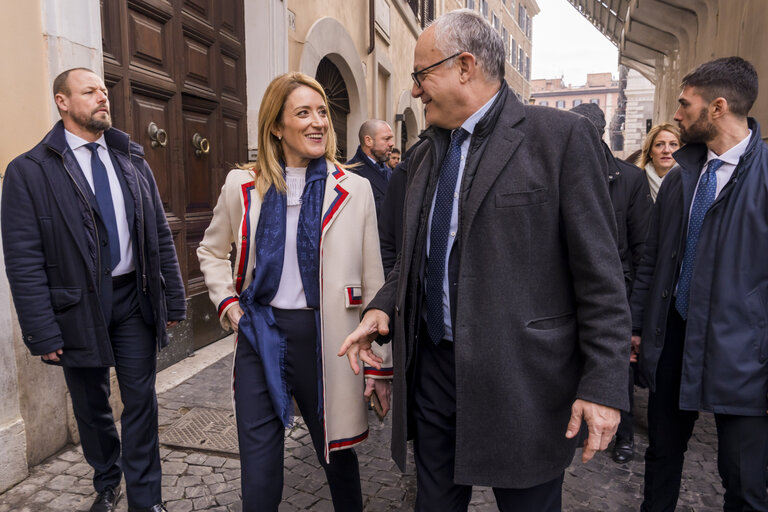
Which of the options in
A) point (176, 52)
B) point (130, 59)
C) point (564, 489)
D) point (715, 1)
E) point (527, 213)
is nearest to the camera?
point (527, 213)

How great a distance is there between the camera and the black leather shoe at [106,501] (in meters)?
2.87

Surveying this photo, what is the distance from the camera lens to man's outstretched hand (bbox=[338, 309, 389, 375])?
75.7 inches

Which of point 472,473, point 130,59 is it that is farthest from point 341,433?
point 130,59

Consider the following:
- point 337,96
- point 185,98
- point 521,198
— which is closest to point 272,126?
point 521,198

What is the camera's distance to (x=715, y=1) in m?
8.84

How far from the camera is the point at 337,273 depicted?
229 centimetres

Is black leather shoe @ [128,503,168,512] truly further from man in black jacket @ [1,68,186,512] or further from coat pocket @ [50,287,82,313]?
coat pocket @ [50,287,82,313]

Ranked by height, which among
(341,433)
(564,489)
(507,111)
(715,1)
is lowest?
(564,489)

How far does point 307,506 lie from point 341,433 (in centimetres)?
92

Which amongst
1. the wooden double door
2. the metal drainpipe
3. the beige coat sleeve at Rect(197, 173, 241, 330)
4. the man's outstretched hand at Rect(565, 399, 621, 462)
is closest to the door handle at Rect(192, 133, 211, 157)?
the wooden double door

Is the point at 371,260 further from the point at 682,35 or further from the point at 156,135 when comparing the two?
the point at 682,35

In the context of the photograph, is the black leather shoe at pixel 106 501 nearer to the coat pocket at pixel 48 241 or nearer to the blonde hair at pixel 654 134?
the coat pocket at pixel 48 241

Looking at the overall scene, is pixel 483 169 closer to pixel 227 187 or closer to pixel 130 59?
pixel 227 187

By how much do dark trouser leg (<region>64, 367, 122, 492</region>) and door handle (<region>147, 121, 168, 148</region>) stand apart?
2189mm
